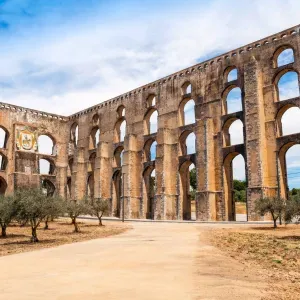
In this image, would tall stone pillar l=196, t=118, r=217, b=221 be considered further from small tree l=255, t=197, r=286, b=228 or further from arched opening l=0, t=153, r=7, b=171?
arched opening l=0, t=153, r=7, b=171

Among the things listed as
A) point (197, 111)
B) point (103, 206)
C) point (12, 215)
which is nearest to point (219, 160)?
point (197, 111)

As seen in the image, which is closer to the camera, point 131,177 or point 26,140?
point 131,177

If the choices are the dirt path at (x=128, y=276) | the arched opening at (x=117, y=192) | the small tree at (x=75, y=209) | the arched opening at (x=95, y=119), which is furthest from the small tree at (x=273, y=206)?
the arched opening at (x=95, y=119)

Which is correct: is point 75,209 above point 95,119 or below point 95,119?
below

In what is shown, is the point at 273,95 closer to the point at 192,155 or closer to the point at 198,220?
the point at 192,155

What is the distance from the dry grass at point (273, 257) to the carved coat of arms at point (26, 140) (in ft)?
106

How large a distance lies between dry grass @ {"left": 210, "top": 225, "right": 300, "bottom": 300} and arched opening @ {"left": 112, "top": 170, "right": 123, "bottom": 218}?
82.8ft

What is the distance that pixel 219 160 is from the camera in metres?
32.2

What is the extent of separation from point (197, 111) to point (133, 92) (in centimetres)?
996

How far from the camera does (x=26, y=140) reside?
4406cm

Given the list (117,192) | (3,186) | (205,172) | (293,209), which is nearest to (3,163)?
(3,186)

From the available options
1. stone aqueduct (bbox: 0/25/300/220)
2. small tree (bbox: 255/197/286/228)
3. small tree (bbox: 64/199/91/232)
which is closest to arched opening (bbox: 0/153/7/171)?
stone aqueduct (bbox: 0/25/300/220)

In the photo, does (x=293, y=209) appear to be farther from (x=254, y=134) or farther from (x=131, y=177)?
(x=131, y=177)

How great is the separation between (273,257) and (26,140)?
1480 inches
